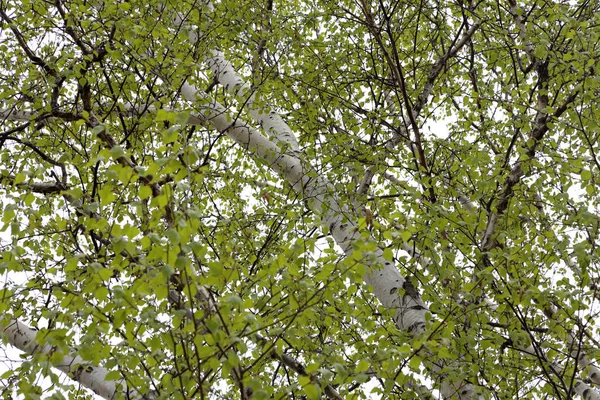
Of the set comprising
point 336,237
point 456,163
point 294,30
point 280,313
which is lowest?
point 280,313

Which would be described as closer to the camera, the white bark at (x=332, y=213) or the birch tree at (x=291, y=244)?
the birch tree at (x=291, y=244)

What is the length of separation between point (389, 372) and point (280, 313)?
0.66 metres

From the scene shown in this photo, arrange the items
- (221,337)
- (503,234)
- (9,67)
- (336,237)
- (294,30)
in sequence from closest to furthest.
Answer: (221,337)
(503,234)
(336,237)
(9,67)
(294,30)

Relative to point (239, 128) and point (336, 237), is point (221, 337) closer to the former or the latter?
point (336, 237)

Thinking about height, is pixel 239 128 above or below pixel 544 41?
above

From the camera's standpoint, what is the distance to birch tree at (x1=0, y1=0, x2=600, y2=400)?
95.1 inches

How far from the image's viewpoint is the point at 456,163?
15.0ft

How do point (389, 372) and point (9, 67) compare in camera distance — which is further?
point (9, 67)

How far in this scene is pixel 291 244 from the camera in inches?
200

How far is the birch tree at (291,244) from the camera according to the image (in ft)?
7.93

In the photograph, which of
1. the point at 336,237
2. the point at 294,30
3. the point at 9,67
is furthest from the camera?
the point at 294,30

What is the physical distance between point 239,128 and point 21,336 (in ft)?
9.51

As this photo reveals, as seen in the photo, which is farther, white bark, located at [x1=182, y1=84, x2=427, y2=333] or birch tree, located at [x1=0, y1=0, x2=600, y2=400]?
white bark, located at [x1=182, y1=84, x2=427, y2=333]

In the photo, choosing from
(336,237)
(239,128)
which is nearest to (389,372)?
(336,237)
